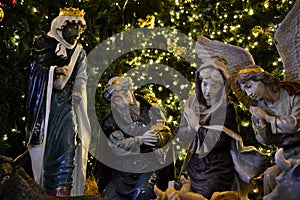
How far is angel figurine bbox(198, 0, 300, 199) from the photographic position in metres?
3.86

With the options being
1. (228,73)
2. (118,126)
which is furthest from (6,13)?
→ (228,73)

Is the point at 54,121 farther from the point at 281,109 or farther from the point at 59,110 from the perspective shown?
the point at 281,109

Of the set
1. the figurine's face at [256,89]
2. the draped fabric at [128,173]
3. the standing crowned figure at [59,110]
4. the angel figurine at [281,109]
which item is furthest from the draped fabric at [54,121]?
the figurine's face at [256,89]

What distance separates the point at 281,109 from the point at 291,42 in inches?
24.8

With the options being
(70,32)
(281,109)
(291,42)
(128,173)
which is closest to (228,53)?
(291,42)

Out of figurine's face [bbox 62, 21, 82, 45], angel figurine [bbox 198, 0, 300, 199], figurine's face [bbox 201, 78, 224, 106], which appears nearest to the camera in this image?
angel figurine [bbox 198, 0, 300, 199]

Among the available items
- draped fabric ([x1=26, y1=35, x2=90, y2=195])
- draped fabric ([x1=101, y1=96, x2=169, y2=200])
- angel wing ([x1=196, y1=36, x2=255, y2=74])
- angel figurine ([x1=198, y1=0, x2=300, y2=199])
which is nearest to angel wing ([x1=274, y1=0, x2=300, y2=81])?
angel figurine ([x1=198, y1=0, x2=300, y2=199])

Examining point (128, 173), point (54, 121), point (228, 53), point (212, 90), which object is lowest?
point (128, 173)

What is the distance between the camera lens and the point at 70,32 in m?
5.48

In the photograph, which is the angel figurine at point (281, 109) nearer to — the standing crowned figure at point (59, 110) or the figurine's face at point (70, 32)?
the standing crowned figure at point (59, 110)

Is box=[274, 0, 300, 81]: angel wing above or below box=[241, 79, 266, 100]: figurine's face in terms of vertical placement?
above

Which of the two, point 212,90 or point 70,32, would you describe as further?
point 70,32

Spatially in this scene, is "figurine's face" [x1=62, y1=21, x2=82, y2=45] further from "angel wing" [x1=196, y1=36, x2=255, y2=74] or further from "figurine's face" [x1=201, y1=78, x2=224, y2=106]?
"figurine's face" [x1=201, y1=78, x2=224, y2=106]

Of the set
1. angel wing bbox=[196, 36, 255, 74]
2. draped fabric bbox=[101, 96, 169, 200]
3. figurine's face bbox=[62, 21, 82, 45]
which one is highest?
figurine's face bbox=[62, 21, 82, 45]
